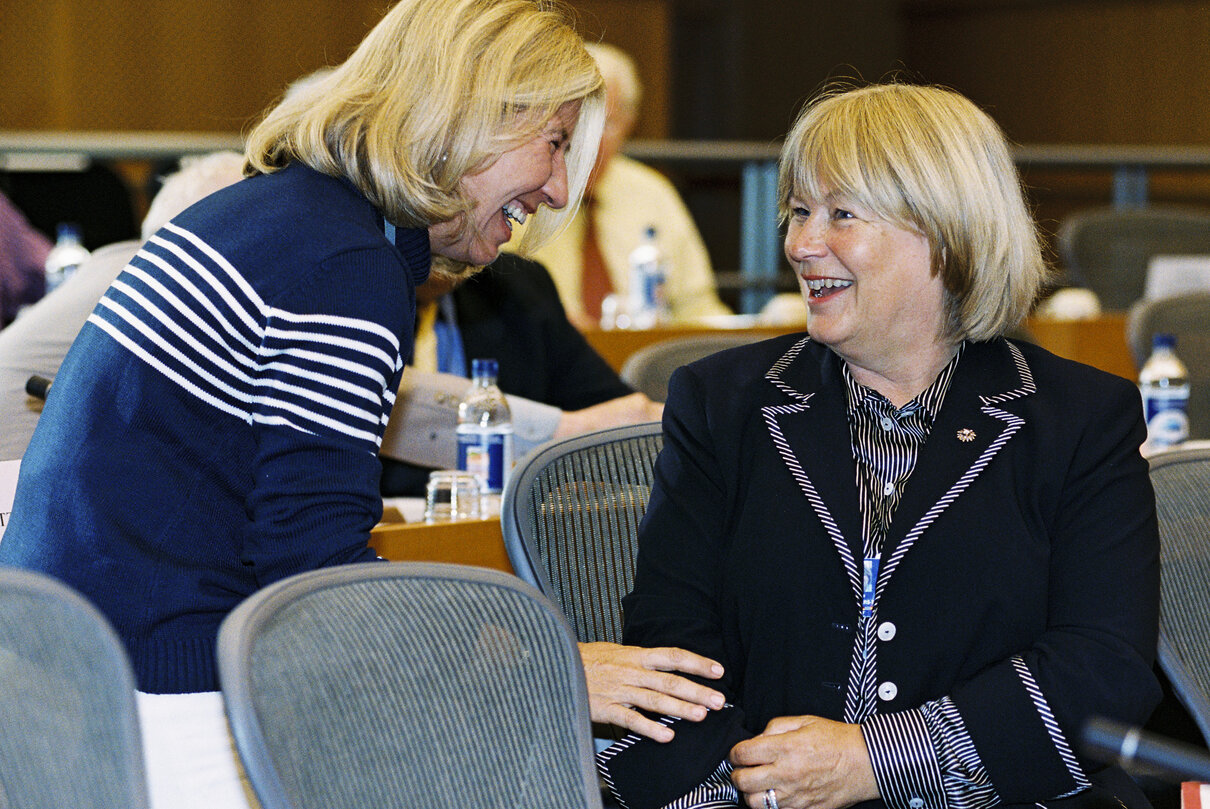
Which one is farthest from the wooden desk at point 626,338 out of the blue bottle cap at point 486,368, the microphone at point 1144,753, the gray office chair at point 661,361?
the microphone at point 1144,753

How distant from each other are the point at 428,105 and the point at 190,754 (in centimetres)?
73

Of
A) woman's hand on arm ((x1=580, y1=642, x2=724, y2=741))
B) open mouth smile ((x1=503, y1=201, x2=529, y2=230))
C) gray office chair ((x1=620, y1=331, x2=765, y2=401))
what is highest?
open mouth smile ((x1=503, y1=201, x2=529, y2=230))

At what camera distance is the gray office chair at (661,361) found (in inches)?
115

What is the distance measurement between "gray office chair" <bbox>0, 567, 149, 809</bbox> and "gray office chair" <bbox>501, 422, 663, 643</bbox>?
783 mm

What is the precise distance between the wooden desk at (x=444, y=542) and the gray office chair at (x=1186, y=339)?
1.82 m

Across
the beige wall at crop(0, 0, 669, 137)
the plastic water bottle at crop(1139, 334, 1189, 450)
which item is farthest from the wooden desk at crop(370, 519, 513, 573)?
the beige wall at crop(0, 0, 669, 137)

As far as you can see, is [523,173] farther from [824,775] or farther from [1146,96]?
[1146,96]

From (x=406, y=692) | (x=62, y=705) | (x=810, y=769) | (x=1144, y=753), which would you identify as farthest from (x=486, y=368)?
(x=1144, y=753)

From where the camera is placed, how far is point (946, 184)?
67.8 inches

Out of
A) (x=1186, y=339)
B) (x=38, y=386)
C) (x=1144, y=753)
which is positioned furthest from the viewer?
(x=1186, y=339)

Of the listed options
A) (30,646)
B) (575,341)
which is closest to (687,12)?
(575,341)

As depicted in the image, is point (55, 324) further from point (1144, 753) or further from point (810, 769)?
point (1144, 753)

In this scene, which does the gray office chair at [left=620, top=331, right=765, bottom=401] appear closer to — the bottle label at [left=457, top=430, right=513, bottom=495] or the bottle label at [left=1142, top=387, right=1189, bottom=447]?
the bottle label at [left=457, top=430, right=513, bottom=495]

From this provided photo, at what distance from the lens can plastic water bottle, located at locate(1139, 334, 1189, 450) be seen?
279 cm
